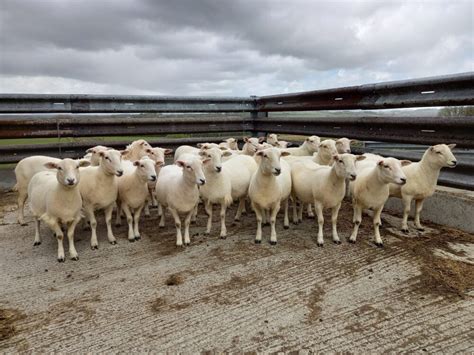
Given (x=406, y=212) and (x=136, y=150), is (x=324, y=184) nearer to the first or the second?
(x=406, y=212)

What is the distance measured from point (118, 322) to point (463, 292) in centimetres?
327

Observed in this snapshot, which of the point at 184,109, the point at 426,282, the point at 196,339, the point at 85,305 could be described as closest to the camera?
the point at 196,339

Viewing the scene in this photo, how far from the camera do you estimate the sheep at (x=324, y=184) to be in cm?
466

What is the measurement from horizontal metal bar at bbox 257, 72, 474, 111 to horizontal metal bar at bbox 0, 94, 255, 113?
2040 millimetres

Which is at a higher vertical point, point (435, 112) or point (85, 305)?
point (435, 112)

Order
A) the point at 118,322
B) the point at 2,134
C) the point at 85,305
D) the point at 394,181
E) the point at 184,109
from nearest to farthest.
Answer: the point at 118,322 < the point at 85,305 < the point at 394,181 < the point at 2,134 < the point at 184,109

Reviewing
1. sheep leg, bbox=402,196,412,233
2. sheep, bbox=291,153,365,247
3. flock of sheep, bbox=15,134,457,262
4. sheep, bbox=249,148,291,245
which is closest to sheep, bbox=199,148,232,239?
flock of sheep, bbox=15,134,457,262

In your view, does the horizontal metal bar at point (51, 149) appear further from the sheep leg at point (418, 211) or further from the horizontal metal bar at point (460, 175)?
the horizontal metal bar at point (460, 175)

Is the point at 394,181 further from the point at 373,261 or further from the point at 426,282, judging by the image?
the point at 426,282

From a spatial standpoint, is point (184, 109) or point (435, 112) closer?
point (435, 112)

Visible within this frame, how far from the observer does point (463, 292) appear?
3.23 metres

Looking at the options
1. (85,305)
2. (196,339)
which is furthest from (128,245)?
(196,339)

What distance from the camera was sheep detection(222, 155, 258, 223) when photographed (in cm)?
559

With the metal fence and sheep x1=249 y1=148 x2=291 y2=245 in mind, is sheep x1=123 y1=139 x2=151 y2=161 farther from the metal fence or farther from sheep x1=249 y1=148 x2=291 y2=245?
sheep x1=249 y1=148 x2=291 y2=245
